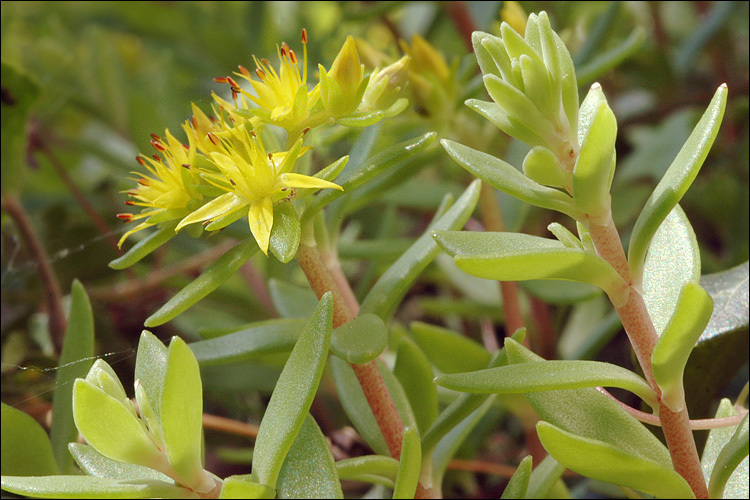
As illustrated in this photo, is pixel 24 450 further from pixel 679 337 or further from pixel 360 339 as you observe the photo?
pixel 679 337

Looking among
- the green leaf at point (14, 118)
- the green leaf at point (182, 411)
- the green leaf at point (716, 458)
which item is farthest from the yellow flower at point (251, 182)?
the green leaf at point (14, 118)

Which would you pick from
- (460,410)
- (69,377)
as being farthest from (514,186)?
(69,377)

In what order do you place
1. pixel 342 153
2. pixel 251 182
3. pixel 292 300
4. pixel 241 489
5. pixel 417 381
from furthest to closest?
pixel 342 153, pixel 292 300, pixel 417 381, pixel 251 182, pixel 241 489

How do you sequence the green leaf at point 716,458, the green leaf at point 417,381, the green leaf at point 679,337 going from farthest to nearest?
1. the green leaf at point 417,381
2. the green leaf at point 716,458
3. the green leaf at point 679,337

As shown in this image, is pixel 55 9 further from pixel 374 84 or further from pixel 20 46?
pixel 374 84

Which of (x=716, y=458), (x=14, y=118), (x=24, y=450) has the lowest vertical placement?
(x=716, y=458)

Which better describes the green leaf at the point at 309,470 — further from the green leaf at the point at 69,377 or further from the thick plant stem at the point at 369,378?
the green leaf at the point at 69,377

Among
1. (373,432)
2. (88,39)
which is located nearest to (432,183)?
(373,432)


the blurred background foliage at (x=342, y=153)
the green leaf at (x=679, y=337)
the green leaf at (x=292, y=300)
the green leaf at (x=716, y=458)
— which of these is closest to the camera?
the green leaf at (x=679, y=337)
